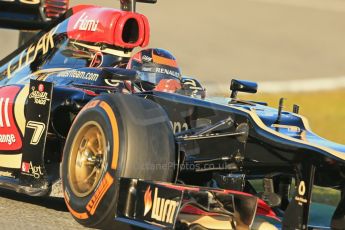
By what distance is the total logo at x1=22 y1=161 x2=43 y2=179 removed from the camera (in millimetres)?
6172

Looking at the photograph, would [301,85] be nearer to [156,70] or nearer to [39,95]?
[156,70]

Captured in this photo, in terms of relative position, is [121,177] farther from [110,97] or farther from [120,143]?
[110,97]

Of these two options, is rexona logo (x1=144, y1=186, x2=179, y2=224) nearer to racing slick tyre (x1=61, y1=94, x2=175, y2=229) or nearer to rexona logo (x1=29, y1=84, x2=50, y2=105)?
racing slick tyre (x1=61, y1=94, x2=175, y2=229)

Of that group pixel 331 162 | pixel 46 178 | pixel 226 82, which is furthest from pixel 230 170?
pixel 226 82

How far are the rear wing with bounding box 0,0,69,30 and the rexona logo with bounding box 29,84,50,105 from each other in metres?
2.13

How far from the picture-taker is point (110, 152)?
5.17 meters

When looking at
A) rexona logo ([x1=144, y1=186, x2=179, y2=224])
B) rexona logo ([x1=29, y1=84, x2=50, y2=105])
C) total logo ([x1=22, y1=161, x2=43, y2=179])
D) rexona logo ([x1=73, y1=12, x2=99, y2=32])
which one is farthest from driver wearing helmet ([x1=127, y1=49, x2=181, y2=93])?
rexona logo ([x1=144, y1=186, x2=179, y2=224])

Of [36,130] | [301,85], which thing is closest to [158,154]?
[36,130]

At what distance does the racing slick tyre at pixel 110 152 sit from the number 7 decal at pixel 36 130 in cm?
59

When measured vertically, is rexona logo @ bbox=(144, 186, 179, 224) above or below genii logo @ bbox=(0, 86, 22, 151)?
below

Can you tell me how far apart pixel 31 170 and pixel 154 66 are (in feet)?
4.55

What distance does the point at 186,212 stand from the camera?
5.07 m

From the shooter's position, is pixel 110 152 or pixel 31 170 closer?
pixel 110 152

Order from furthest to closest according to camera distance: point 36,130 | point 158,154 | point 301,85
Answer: point 301,85
point 36,130
point 158,154
